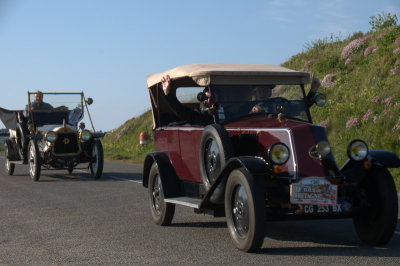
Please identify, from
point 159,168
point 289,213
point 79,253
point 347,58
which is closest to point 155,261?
point 79,253

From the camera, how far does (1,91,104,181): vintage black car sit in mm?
16234

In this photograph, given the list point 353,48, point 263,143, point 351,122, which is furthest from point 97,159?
point 353,48

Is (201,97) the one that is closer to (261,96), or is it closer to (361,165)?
(261,96)

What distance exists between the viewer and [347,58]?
928 inches

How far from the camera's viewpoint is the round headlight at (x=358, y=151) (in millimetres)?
6359

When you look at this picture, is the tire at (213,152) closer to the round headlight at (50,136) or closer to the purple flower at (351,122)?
the round headlight at (50,136)

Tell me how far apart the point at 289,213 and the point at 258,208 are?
0.38 m

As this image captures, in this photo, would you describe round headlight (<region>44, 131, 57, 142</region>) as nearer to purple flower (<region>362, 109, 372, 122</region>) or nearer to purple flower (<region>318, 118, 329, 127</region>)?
purple flower (<region>318, 118, 329, 127</region>)

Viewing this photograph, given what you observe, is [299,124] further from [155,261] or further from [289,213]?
[155,261]

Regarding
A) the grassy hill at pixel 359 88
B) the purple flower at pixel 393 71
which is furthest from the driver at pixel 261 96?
the purple flower at pixel 393 71

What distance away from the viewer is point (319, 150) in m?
6.07

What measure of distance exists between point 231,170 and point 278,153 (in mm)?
544

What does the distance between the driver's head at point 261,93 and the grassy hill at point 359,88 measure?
5.48 meters

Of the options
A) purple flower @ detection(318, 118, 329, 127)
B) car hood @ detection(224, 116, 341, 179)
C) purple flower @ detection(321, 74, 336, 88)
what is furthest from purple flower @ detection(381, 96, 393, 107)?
car hood @ detection(224, 116, 341, 179)
